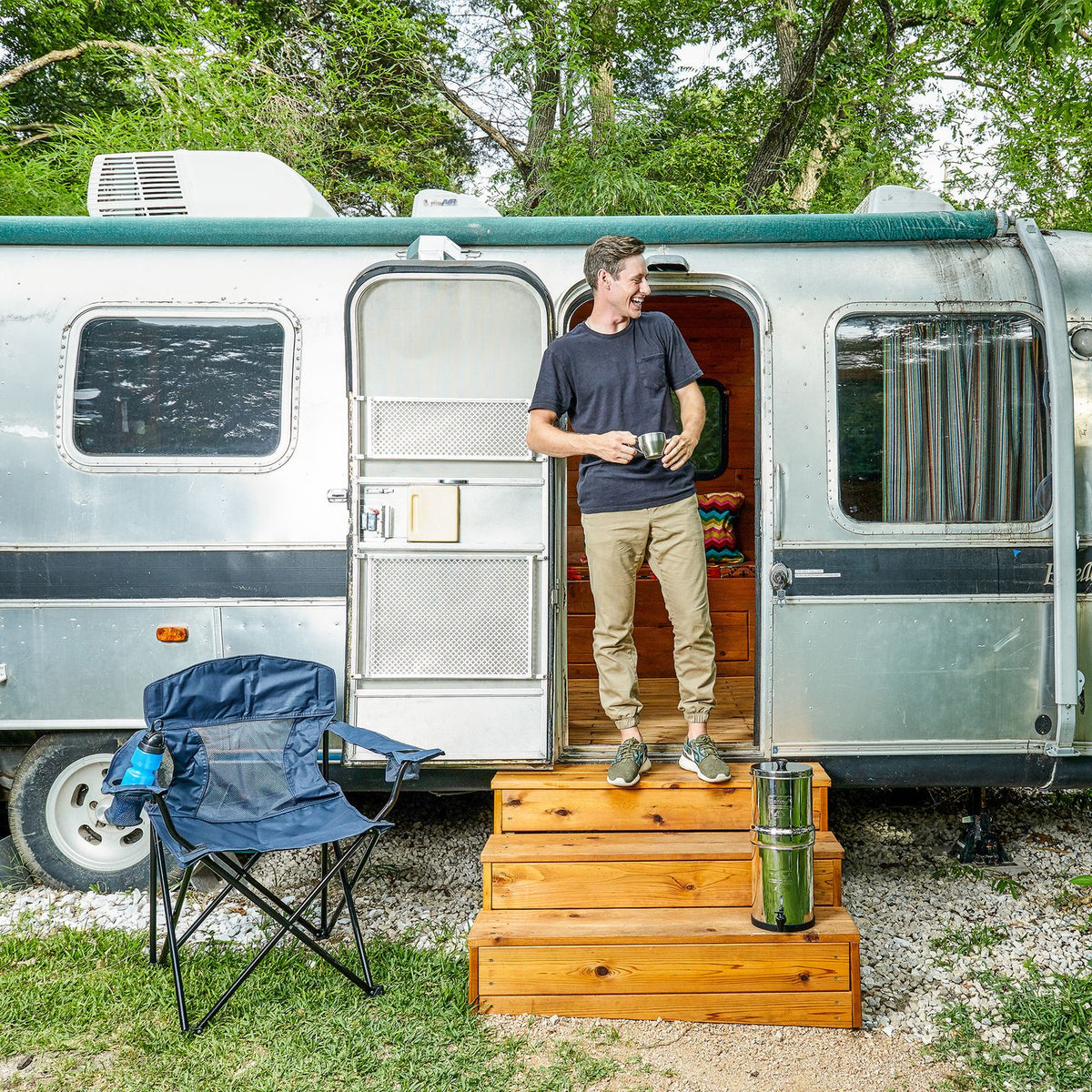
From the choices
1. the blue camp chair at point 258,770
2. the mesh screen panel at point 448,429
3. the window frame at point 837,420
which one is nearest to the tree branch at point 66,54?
the mesh screen panel at point 448,429

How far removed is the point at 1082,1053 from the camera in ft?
9.68

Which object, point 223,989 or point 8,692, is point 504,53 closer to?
point 8,692

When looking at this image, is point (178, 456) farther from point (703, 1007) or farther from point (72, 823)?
point (703, 1007)

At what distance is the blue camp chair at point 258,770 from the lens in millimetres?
3303

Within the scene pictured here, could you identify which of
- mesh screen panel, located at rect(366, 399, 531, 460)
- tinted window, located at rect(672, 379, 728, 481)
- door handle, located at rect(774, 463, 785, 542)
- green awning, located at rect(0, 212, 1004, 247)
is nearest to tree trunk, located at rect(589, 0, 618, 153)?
tinted window, located at rect(672, 379, 728, 481)

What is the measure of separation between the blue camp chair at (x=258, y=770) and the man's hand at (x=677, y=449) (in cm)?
133

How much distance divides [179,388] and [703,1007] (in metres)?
2.98

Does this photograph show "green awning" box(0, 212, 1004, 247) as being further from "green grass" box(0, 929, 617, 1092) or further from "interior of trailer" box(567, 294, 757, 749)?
"green grass" box(0, 929, 617, 1092)

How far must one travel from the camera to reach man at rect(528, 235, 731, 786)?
3.59 m

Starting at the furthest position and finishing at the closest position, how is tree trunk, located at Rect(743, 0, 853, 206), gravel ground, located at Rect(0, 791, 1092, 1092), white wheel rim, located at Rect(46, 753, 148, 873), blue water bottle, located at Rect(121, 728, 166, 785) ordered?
tree trunk, located at Rect(743, 0, 853, 206), white wheel rim, located at Rect(46, 753, 148, 873), blue water bottle, located at Rect(121, 728, 166, 785), gravel ground, located at Rect(0, 791, 1092, 1092)

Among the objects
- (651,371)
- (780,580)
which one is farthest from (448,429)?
(780,580)

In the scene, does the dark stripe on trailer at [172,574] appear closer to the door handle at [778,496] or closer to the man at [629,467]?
the man at [629,467]

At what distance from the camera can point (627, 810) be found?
12.0 feet

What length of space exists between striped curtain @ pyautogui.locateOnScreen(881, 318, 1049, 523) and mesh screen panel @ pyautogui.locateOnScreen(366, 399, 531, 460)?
4.85ft
